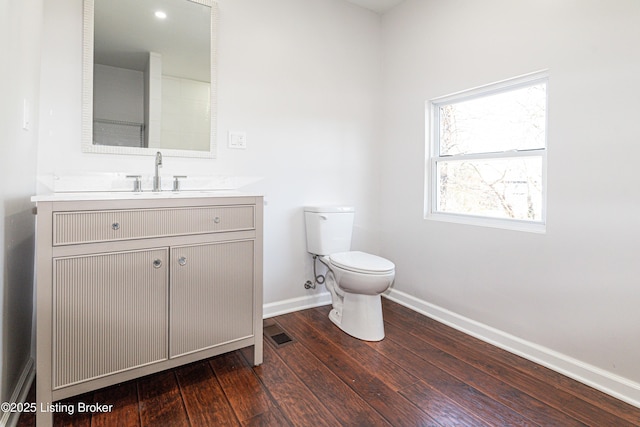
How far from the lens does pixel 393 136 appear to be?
274 cm

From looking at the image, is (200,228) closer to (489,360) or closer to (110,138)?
(110,138)

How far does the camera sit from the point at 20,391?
1.40 m

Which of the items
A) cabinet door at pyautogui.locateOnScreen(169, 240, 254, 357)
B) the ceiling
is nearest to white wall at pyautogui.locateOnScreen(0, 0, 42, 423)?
cabinet door at pyautogui.locateOnScreen(169, 240, 254, 357)

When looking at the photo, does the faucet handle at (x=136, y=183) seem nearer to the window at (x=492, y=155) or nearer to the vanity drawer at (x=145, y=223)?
the vanity drawer at (x=145, y=223)

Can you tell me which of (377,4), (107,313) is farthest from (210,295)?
(377,4)

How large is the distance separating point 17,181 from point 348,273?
163 centimetres

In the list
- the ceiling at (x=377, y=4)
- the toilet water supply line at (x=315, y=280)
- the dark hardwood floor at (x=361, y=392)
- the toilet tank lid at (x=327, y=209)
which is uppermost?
the ceiling at (x=377, y=4)

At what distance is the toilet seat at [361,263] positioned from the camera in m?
1.96

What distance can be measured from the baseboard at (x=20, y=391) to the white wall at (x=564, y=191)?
2316 millimetres

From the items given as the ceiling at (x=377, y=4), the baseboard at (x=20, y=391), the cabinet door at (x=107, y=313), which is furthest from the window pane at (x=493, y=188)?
the baseboard at (x=20, y=391)

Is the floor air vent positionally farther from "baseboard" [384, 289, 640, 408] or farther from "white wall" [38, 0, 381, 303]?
"baseboard" [384, 289, 640, 408]

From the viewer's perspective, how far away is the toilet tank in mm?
2396

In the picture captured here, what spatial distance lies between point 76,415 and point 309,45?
2538 millimetres

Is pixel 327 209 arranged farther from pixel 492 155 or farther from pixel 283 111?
pixel 492 155
